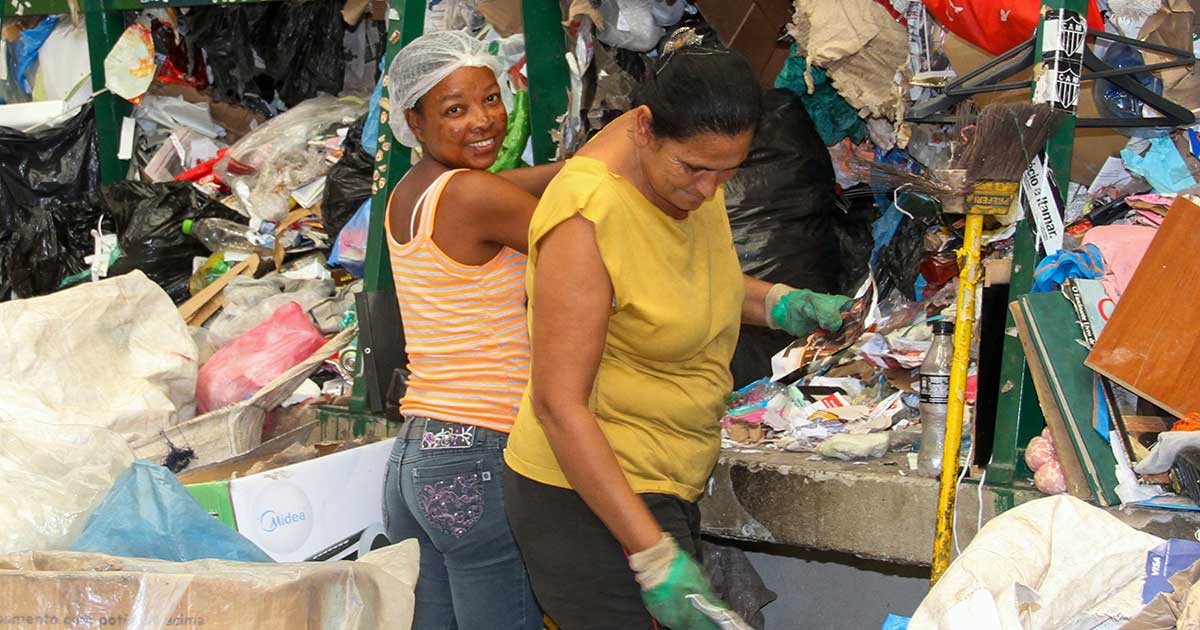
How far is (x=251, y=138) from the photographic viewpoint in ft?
20.2

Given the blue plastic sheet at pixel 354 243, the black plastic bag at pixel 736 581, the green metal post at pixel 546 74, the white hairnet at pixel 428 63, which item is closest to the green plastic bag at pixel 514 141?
the green metal post at pixel 546 74

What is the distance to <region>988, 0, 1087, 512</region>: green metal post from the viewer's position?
2898 millimetres

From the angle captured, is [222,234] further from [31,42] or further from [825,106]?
[825,106]

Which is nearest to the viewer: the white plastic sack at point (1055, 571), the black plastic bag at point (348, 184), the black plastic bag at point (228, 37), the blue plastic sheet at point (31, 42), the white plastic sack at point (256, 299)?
the white plastic sack at point (1055, 571)

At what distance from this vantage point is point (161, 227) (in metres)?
5.92

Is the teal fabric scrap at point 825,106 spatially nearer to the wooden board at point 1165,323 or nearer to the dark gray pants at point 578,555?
the wooden board at point 1165,323

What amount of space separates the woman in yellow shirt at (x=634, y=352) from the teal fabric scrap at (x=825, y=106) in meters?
2.04

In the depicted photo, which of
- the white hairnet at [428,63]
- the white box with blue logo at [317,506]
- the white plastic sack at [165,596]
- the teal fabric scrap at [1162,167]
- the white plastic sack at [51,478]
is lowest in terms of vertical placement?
the white box with blue logo at [317,506]

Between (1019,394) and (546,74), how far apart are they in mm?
2352

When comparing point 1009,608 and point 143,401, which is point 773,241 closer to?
point 143,401

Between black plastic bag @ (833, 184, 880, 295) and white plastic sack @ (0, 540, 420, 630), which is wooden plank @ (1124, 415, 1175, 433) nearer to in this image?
white plastic sack @ (0, 540, 420, 630)

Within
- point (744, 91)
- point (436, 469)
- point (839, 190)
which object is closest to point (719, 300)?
point (744, 91)

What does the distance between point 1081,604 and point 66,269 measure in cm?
560

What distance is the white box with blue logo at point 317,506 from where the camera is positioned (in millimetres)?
3215
